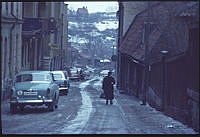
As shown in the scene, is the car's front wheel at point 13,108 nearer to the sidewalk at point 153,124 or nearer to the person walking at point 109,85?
the sidewalk at point 153,124

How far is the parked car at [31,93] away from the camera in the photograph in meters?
20.7

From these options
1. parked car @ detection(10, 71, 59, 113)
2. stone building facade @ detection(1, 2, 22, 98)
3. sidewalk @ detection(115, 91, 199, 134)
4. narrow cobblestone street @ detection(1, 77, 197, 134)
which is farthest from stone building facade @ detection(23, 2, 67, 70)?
sidewalk @ detection(115, 91, 199, 134)

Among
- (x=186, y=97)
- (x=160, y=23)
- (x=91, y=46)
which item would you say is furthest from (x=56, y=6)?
(x=186, y=97)

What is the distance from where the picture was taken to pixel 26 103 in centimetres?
2072

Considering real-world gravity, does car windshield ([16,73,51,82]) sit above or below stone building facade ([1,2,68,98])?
below

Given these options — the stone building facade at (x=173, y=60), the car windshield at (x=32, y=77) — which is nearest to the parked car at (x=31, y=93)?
the car windshield at (x=32, y=77)

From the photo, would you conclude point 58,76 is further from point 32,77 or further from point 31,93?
point 31,93

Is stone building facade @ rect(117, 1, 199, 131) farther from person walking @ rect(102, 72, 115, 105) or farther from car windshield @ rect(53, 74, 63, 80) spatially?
car windshield @ rect(53, 74, 63, 80)

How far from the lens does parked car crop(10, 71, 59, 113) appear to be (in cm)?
2070

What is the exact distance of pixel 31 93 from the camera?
820 inches

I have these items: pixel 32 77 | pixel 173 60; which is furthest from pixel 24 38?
pixel 173 60

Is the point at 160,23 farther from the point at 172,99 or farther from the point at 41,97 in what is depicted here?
the point at 41,97

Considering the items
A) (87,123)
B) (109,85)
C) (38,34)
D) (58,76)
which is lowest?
(87,123)

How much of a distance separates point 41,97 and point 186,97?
239 inches
